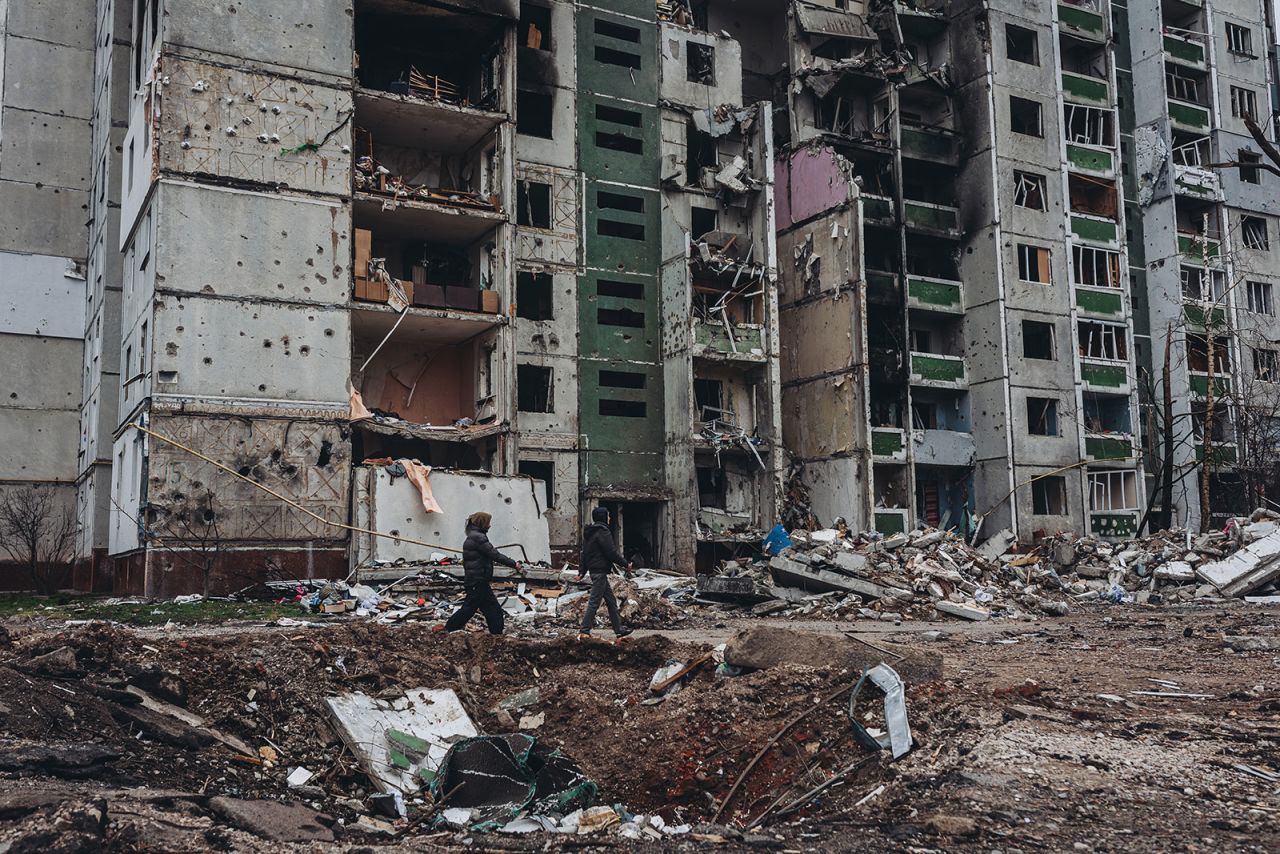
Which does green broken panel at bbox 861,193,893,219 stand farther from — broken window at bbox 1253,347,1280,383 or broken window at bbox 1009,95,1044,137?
broken window at bbox 1253,347,1280,383

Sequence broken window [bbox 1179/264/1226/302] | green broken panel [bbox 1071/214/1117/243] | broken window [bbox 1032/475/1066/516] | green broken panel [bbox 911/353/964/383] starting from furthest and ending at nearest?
broken window [bbox 1179/264/1226/302] → green broken panel [bbox 1071/214/1117/243] → broken window [bbox 1032/475/1066/516] → green broken panel [bbox 911/353/964/383]

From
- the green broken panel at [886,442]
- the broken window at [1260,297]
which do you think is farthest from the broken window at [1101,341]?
the broken window at [1260,297]

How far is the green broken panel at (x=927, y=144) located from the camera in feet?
133

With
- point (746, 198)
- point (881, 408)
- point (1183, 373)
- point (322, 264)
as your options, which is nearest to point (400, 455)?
point (322, 264)

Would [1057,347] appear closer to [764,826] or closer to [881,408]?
[881,408]

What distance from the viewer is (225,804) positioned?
7066 millimetres

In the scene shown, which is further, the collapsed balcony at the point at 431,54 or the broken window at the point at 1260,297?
the broken window at the point at 1260,297

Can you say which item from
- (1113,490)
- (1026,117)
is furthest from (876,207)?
(1113,490)

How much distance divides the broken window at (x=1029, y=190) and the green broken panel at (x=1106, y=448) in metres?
8.82

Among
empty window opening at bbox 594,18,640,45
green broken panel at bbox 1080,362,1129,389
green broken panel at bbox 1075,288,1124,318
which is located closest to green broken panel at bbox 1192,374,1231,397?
green broken panel at bbox 1080,362,1129,389

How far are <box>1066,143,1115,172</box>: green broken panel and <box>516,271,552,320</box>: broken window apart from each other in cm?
2159

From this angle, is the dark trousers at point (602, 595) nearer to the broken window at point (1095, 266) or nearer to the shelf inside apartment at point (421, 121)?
the shelf inside apartment at point (421, 121)

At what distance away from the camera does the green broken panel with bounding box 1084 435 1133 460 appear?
40.6 metres

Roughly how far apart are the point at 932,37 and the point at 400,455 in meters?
26.7
